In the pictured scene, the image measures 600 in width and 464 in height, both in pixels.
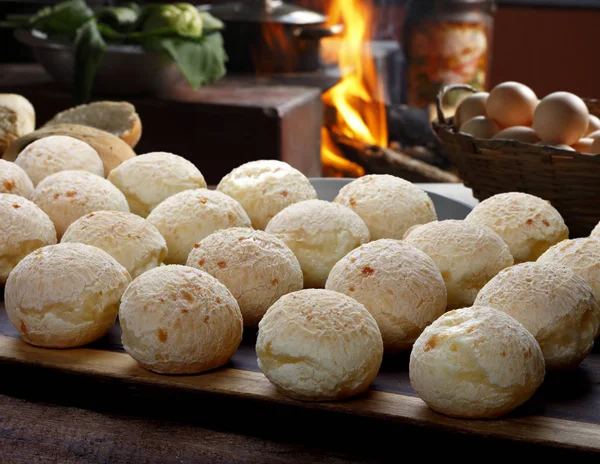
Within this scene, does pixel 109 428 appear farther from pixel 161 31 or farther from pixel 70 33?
pixel 70 33

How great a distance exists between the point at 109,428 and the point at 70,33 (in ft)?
6.49

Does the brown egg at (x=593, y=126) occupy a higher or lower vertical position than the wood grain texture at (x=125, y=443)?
higher

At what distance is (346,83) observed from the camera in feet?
11.3

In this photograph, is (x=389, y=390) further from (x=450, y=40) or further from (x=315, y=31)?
(x=450, y=40)

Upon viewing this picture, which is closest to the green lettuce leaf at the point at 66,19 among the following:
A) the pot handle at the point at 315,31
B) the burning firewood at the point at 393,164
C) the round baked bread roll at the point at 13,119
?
the pot handle at the point at 315,31

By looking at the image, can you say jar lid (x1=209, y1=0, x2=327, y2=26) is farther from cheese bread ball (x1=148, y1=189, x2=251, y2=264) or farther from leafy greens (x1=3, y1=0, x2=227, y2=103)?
cheese bread ball (x1=148, y1=189, x2=251, y2=264)

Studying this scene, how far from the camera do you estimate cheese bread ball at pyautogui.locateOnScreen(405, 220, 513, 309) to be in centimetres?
105

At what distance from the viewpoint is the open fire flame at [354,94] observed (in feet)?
10.8

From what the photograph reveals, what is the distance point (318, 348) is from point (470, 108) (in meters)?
1.06

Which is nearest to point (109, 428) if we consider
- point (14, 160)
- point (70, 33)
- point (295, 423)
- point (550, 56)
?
point (295, 423)

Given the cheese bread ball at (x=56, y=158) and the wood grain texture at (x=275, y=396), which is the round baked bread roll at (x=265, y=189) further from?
the wood grain texture at (x=275, y=396)

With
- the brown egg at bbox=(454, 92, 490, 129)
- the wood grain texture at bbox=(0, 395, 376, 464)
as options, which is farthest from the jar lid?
the wood grain texture at bbox=(0, 395, 376, 464)

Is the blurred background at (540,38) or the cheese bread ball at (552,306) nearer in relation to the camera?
the cheese bread ball at (552,306)

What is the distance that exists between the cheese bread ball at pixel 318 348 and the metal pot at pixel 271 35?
7.16 ft
